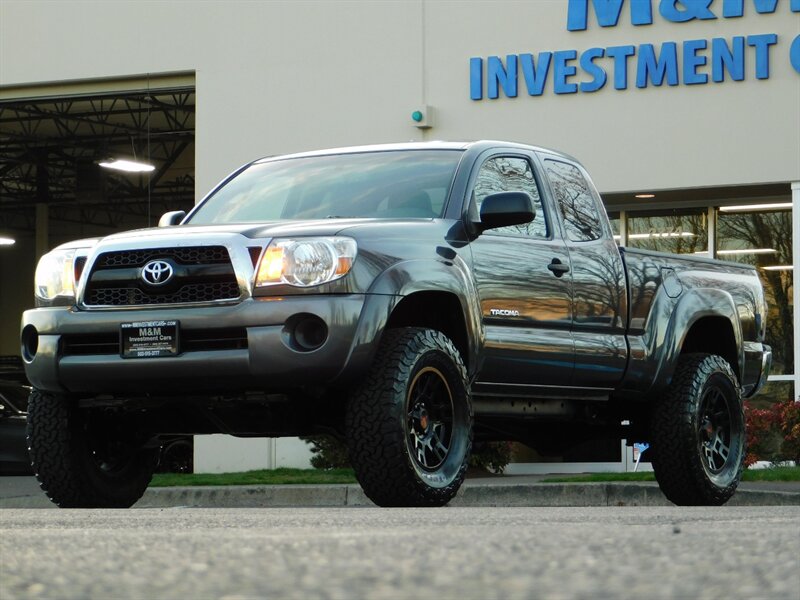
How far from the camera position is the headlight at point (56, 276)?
26.7 ft

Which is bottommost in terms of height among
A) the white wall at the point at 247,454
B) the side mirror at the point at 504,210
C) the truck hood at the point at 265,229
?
the white wall at the point at 247,454

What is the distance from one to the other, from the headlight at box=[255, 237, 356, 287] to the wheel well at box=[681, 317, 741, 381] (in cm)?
374

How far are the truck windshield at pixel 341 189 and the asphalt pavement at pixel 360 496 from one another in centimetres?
460

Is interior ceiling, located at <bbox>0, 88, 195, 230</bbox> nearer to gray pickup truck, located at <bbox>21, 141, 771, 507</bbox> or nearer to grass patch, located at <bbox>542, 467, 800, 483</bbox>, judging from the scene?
grass patch, located at <bbox>542, 467, 800, 483</bbox>

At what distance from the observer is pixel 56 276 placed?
8203 mm

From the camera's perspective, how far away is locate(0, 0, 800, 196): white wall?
738 inches

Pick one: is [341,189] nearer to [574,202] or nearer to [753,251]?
[574,202]

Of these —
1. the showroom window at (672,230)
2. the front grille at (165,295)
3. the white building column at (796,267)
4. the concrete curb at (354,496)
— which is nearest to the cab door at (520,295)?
the front grille at (165,295)

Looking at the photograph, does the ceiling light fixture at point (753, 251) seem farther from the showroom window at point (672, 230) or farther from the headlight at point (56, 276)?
the headlight at point (56, 276)

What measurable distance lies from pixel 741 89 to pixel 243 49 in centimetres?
668

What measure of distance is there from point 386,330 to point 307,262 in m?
0.53

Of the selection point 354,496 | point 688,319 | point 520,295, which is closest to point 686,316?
point 688,319

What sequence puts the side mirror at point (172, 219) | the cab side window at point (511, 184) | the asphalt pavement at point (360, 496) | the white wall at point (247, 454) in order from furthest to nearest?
the white wall at point (247, 454)
the asphalt pavement at point (360, 496)
the side mirror at point (172, 219)
the cab side window at point (511, 184)

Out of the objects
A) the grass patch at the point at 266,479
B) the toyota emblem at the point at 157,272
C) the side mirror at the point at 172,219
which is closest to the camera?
the toyota emblem at the point at 157,272
